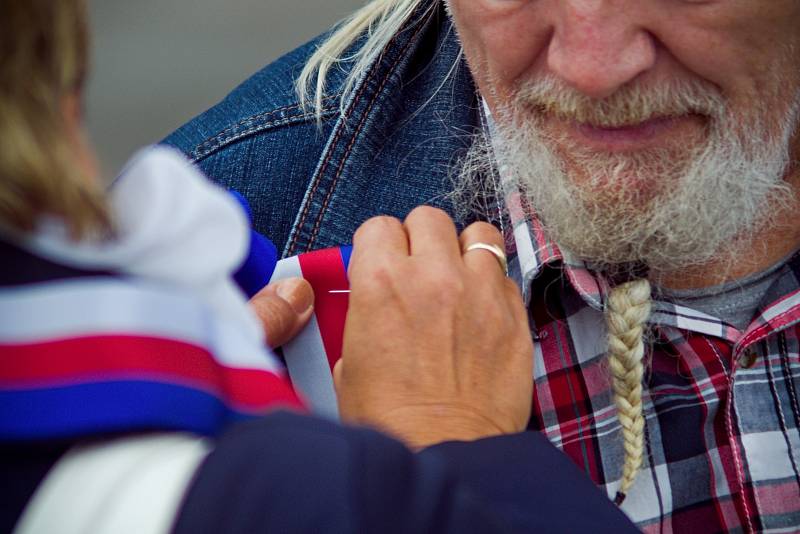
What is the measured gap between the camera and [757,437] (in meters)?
1.40

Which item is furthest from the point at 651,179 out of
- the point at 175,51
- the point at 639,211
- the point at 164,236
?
the point at 175,51

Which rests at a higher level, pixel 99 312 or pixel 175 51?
pixel 175 51

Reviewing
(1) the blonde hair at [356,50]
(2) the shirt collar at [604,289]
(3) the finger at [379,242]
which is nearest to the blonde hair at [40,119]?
(3) the finger at [379,242]

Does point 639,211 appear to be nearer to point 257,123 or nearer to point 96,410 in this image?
point 257,123

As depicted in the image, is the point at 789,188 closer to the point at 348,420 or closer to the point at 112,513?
the point at 348,420

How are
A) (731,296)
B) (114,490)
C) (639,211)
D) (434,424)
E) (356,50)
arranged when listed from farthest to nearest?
(356,50) < (731,296) < (639,211) < (434,424) < (114,490)

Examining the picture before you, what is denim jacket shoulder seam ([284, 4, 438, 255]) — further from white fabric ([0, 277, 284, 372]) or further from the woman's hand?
white fabric ([0, 277, 284, 372])

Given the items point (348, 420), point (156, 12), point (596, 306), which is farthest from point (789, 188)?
point (156, 12)

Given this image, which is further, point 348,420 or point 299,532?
point 348,420

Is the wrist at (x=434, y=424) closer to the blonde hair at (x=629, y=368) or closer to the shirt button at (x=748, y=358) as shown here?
the blonde hair at (x=629, y=368)

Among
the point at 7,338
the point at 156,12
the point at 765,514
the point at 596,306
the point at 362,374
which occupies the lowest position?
the point at 765,514

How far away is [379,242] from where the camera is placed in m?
1.17

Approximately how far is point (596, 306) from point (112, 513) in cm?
95

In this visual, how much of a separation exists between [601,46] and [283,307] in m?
0.53
